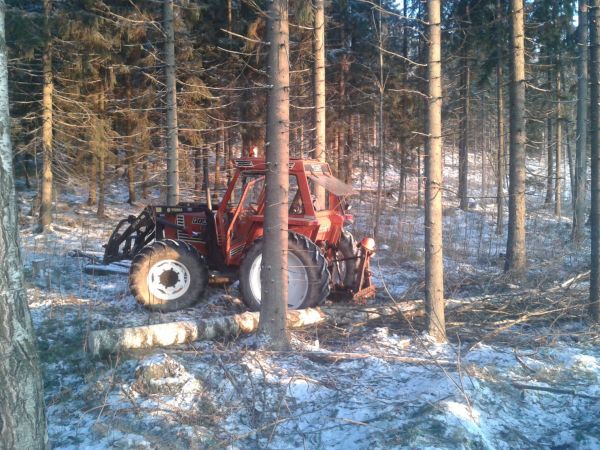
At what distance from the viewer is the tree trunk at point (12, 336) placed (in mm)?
3473

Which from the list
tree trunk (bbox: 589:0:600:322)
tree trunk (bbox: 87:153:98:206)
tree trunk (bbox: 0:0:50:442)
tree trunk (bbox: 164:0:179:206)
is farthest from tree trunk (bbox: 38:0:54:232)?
tree trunk (bbox: 589:0:600:322)

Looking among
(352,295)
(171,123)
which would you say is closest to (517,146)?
(352,295)

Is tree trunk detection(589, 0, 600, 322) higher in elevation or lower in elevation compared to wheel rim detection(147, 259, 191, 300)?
higher

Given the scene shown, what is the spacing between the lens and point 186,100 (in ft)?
65.0

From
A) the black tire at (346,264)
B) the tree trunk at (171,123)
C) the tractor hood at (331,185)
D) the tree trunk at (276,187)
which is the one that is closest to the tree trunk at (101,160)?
the tree trunk at (171,123)

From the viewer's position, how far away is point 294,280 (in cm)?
894

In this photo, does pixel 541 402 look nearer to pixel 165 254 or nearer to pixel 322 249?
pixel 322 249

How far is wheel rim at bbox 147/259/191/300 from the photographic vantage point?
359 inches

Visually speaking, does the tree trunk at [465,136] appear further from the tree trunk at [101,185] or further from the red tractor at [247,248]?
the red tractor at [247,248]

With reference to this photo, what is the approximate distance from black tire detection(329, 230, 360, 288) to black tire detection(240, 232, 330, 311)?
0.92m

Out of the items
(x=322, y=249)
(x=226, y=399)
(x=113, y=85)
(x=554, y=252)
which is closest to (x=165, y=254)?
(x=322, y=249)

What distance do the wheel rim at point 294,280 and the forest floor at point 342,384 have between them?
575mm

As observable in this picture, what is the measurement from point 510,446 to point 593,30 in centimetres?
635

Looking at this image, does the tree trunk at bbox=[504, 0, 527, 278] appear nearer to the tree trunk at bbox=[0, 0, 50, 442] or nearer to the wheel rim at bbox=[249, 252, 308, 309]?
the wheel rim at bbox=[249, 252, 308, 309]
